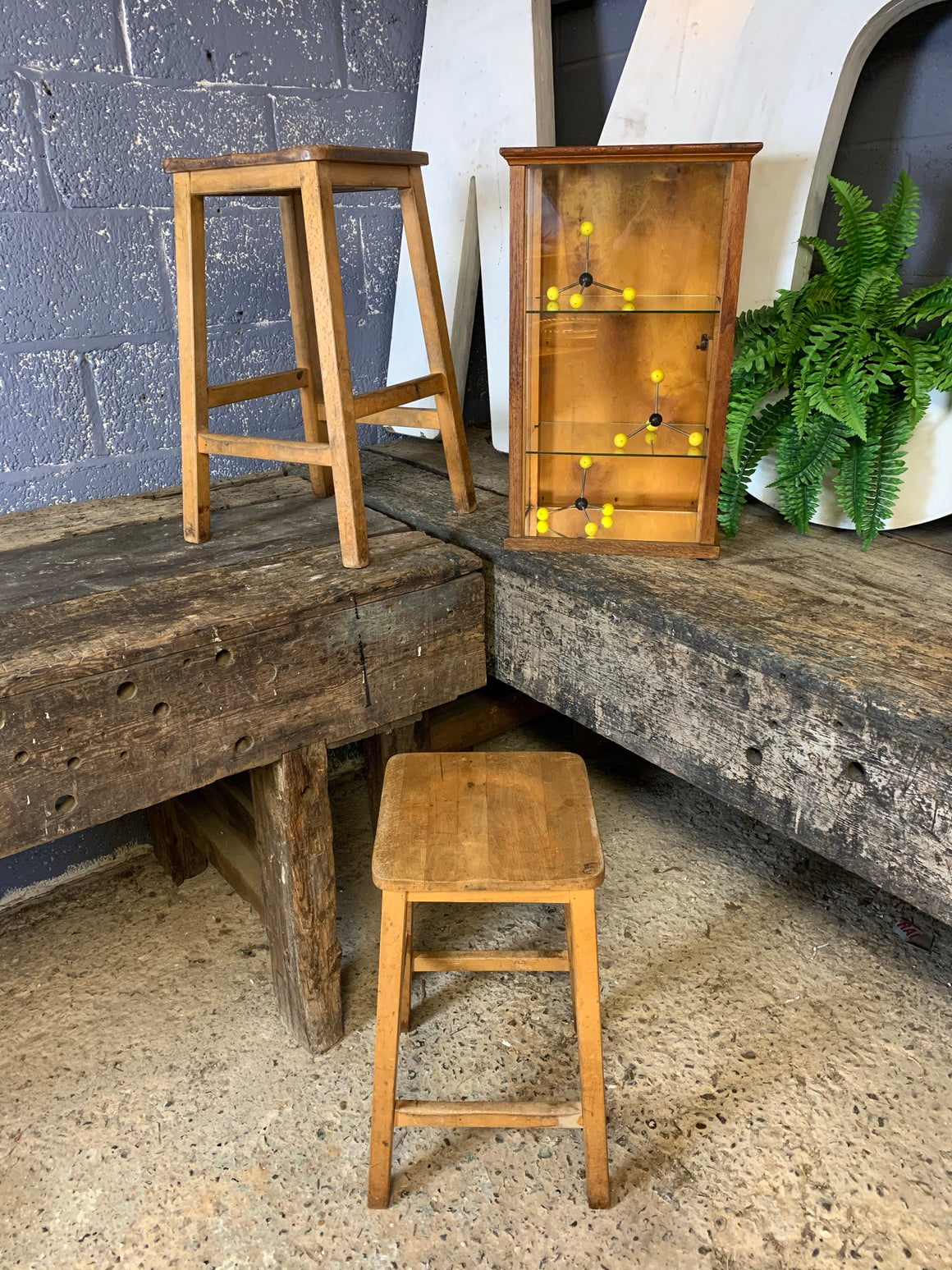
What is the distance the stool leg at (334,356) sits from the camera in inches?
61.6

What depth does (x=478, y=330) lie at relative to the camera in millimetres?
2830

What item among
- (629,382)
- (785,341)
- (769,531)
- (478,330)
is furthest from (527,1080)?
(478,330)

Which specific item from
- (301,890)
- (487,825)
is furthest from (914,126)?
(301,890)

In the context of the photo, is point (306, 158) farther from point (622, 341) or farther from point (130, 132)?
point (130, 132)

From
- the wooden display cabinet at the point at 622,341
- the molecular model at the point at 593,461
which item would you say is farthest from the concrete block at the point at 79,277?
the molecular model at the point at 593,461

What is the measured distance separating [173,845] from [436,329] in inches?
58.5

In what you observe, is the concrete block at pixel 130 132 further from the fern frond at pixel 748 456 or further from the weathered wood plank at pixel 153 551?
the fern frond at pixel 748 456

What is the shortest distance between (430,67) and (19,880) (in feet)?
8.35

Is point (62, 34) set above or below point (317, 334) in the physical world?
above

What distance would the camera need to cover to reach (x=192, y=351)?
1.80m

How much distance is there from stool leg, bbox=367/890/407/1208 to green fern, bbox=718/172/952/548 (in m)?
1.06

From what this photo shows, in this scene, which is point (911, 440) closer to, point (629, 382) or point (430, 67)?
point (629, 382)

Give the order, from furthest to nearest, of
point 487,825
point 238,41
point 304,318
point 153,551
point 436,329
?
point 238,41 → point 304,318 → point 436,329 → point 153,551 → point 487,825

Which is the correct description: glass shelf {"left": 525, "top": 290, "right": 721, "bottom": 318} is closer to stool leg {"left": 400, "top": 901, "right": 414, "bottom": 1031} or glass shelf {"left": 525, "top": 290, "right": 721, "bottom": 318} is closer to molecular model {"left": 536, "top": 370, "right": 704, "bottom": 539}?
molecular model {"left": 536, "top": 370, "right": 704, "bottom": 539}
